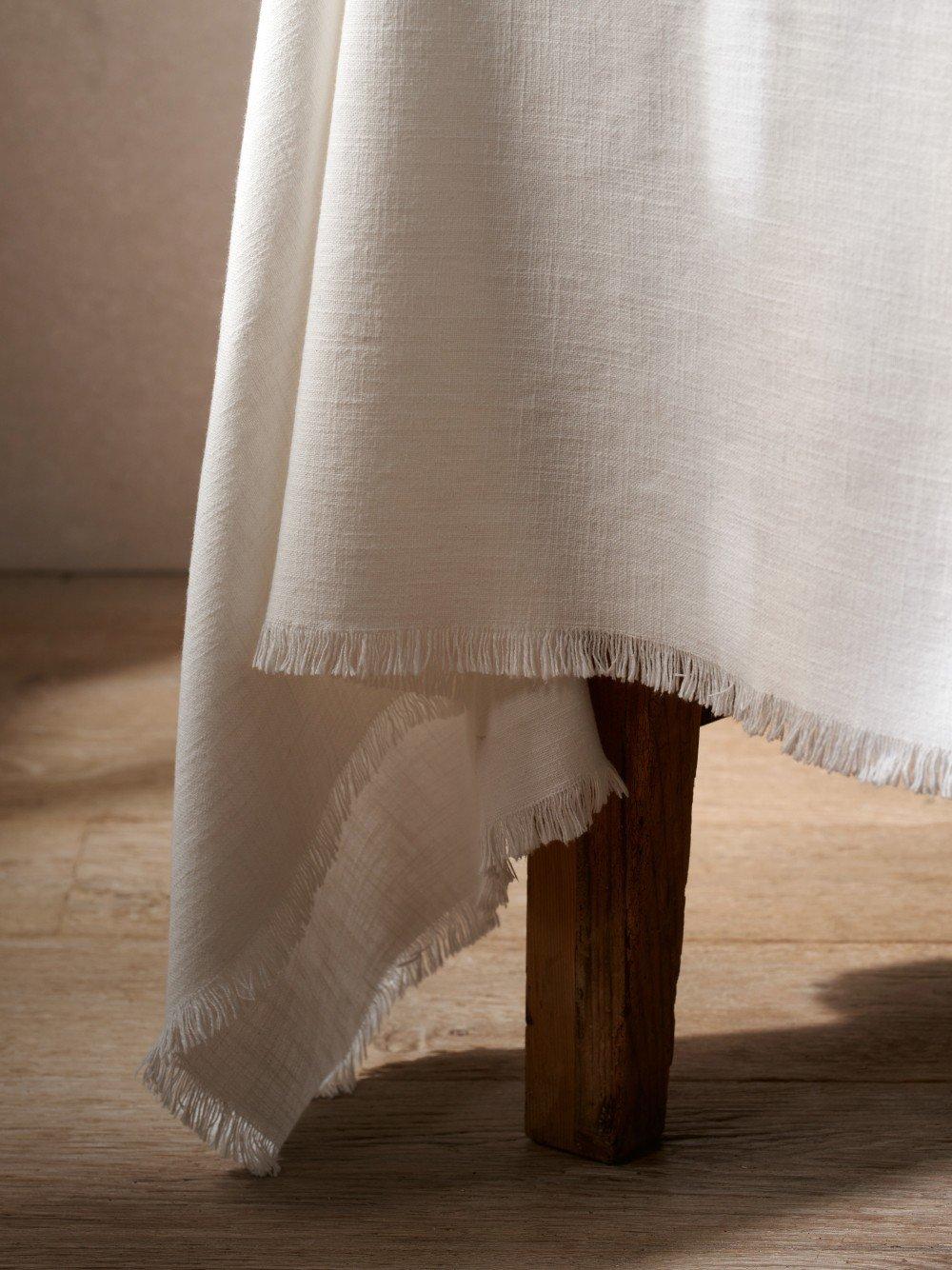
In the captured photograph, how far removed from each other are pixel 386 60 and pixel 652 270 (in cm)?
13

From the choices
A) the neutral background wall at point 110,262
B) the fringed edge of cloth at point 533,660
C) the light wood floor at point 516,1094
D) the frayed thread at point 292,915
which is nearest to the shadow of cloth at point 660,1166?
the light wood floor at point 516,1094

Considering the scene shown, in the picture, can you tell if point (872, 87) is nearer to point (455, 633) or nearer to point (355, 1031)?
point (455, 633)

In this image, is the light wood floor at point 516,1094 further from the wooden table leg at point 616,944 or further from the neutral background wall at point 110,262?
the neutral background wall at point 110,262

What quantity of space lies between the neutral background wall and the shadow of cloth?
5.59ft

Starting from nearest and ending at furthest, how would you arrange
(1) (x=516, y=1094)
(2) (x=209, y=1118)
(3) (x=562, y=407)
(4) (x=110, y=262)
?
1. (3) (x=562, y=407)
2. (2) (x=209, y=1118)
3. (1) (x=516, y=1094)
4. (4) (x=110, y=262)

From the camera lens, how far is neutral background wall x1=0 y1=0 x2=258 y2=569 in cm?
228

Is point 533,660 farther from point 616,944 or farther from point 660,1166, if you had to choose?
point 660,1166

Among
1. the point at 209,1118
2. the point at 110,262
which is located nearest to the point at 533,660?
the point at 209,1118

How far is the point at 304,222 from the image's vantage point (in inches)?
23.5

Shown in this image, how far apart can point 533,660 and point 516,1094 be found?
318mm

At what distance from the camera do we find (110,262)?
2.34 metres

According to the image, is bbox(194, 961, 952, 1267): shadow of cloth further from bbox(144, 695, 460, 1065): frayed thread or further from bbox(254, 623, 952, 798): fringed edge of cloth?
bbox(254, 623, 952, 798): fringed edge of cloth

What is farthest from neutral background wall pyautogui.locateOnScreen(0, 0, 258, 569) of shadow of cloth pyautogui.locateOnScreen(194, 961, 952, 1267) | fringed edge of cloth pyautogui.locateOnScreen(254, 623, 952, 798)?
fringed edge of cloth pyautogui.locateOnScreen(254, 623, 952, 798)

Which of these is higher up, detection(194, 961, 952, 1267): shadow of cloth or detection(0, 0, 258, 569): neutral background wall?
detection(0, 0, 258, 569): neutral background wall
